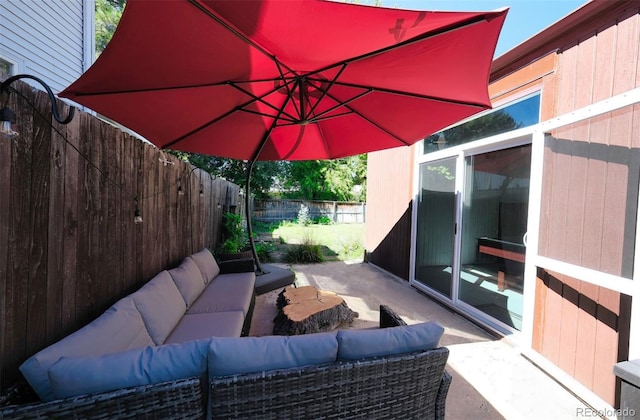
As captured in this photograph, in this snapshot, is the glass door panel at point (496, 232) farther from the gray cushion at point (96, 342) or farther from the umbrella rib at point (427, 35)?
the gray cushion at point (96, 342)

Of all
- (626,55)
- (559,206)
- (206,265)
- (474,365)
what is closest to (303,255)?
(206,265)

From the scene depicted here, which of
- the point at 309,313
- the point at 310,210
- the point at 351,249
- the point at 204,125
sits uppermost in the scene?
the point at 204,125

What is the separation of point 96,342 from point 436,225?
4.10m

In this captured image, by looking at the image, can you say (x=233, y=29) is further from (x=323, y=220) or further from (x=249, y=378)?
(x=323, y=220)

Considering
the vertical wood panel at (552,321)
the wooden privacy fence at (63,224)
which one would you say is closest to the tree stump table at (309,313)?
the wooden privacy fence at (63,224)

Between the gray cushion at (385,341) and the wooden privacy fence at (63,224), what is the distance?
1518 mm

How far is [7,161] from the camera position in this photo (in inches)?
46.5

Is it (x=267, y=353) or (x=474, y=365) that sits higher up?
(x=267, y=353)

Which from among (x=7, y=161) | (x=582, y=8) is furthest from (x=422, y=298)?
(x=7, y=161)

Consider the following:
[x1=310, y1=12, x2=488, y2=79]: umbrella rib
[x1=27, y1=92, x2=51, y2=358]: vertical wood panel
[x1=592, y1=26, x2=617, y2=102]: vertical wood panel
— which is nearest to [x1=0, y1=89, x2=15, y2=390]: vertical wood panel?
[x1=27, y1=92, x2=51, y2=358]: vertical wood panel

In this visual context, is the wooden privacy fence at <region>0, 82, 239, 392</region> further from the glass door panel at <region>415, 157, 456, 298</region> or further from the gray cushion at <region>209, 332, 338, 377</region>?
the glass door panel at <region>415, 157, 456, 298</region>

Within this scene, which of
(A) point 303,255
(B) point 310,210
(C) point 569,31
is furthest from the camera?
(B) point 310,210

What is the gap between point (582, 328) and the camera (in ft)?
6.82

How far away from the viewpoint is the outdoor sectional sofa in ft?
3.35
